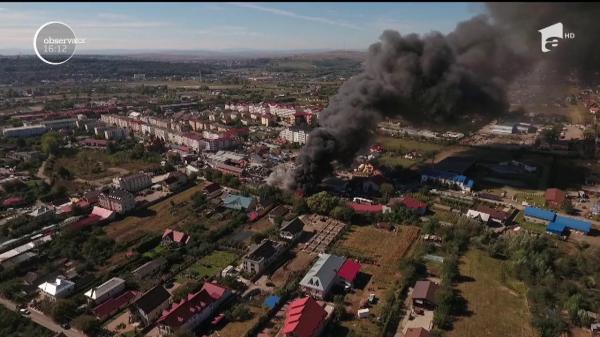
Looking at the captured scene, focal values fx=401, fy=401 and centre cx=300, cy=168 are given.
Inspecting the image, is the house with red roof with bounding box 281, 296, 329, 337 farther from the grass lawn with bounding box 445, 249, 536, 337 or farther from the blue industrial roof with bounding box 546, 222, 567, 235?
the blue industrial roof with bounding box 546, 222, 567, 235

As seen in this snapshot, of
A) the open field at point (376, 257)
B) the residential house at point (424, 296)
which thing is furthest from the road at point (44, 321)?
→ the residential house at point (424, 296)

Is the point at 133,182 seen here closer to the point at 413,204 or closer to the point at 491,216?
the point at 413,204

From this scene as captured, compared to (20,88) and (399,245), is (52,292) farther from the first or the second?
(20,88)

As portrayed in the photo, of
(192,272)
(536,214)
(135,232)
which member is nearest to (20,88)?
(135,232)

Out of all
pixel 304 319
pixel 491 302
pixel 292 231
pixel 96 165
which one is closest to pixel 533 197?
pixel 491 302

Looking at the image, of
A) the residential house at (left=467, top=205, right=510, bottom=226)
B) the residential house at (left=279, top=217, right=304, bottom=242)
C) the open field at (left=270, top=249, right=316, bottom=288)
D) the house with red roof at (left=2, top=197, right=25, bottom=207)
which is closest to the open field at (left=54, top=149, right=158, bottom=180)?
the house with red roof at (left=2, top=197, right=25, bottom=207)

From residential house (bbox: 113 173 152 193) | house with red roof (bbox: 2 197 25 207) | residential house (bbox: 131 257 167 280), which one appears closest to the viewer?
residential house (bbox: 131 257 167 280)
